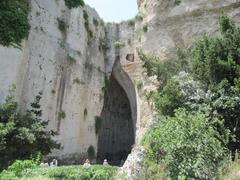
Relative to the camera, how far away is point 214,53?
12.9 meters

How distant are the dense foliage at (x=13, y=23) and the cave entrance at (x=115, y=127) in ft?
25.8

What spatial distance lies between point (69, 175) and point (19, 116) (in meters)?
6.38

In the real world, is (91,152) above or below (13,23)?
below

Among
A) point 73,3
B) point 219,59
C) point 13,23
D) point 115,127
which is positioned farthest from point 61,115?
point 219,59

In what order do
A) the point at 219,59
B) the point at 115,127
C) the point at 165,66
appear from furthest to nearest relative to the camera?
1. the point at 115,127
2. the point at 165,66
3. the point at 219,59

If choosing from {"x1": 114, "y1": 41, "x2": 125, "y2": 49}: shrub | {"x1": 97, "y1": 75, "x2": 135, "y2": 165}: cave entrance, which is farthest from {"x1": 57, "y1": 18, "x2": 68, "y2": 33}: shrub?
{"x1": 97, "y1": 75, "x2": 135, "y2": 165}: cave entrance

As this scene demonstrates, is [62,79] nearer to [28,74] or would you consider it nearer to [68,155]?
[28,74]

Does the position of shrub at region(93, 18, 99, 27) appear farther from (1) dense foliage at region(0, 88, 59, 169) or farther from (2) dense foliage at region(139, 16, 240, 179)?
(1) dense foliage at region(0, 88, 59, 169)

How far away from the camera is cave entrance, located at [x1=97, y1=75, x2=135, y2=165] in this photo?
23548mm

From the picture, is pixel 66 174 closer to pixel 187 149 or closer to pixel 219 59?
pixel 187 149

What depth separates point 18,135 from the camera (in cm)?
1330

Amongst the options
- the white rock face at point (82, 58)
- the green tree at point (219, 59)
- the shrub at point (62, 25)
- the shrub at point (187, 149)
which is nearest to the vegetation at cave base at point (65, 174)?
the shrub at point (187, 149)

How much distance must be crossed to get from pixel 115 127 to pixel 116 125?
0.18 meters

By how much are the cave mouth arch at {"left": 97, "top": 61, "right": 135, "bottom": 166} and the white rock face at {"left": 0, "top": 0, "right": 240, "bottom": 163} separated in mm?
1375
